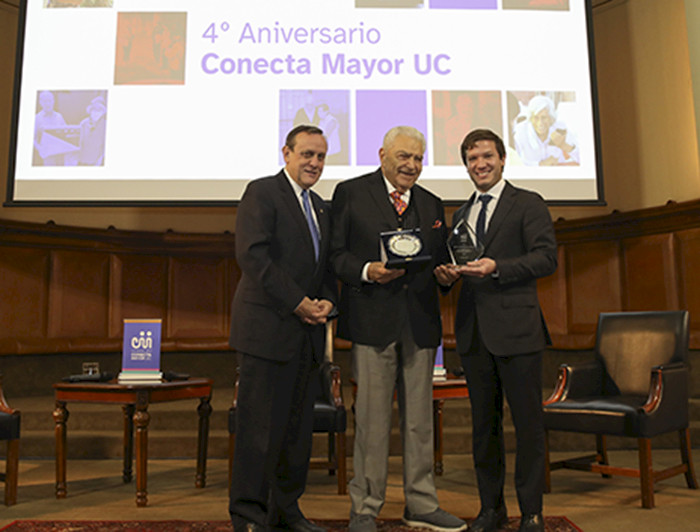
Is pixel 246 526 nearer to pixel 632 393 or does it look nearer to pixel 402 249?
pixel 402 249

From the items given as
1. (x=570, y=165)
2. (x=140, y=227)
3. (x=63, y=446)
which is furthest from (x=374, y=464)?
(x=140, y=227)

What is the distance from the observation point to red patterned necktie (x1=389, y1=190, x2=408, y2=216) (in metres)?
2.54

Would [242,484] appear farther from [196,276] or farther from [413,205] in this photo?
[196,276]

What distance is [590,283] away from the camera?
18.3ft

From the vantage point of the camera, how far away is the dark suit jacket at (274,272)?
2.29 metres

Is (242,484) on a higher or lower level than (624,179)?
lower

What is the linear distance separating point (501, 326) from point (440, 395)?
49.7 inches

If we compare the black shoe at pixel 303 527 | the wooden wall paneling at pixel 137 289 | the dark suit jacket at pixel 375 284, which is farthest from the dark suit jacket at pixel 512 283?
the wooden wall paneling at pixel 137 289

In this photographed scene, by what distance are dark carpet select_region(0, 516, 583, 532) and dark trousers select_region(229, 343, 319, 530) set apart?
328mm

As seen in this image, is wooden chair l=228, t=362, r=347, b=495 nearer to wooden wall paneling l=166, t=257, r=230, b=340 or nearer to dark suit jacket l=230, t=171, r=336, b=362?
dark suit jacket l=230, t=171, r=336, b=362

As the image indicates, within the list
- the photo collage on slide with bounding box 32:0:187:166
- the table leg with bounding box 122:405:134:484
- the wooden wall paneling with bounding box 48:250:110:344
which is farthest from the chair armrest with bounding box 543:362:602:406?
the wooden wall paneling with bounding box 48:250:110:344

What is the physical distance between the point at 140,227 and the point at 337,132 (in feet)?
8.43

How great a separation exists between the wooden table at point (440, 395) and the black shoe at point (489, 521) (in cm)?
100

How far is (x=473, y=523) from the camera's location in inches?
94.5
